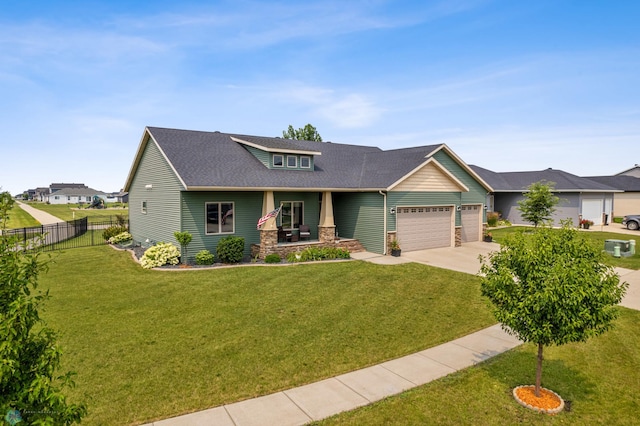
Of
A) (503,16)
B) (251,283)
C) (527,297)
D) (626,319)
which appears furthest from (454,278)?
(503,16)

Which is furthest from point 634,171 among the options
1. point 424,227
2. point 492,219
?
point 424,227

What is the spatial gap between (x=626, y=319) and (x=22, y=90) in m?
25.2

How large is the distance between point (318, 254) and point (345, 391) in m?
11.7

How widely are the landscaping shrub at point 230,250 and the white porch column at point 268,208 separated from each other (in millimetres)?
1508

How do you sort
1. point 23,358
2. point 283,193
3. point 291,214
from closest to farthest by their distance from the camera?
point 23,358
point 283,193
point 291,214

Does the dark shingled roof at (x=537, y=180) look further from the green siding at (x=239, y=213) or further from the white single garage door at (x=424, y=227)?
the green siding at (x=239, y=213)

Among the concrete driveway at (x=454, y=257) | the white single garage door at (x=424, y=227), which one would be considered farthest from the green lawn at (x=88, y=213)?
the concrete driveway at (x=454, y=257)

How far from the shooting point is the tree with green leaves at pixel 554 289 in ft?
17.1

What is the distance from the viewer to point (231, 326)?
9008mm

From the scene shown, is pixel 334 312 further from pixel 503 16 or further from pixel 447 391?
pixel 503 16

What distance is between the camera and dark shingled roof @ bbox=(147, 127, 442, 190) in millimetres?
17211

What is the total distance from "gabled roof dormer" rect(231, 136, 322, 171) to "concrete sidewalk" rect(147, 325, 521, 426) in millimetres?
14274

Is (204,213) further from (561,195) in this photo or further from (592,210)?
(592,210)

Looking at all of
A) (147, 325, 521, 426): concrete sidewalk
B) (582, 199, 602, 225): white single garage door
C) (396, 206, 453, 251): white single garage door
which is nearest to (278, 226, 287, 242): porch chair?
(396, 206, 453, 251): white single garage door
